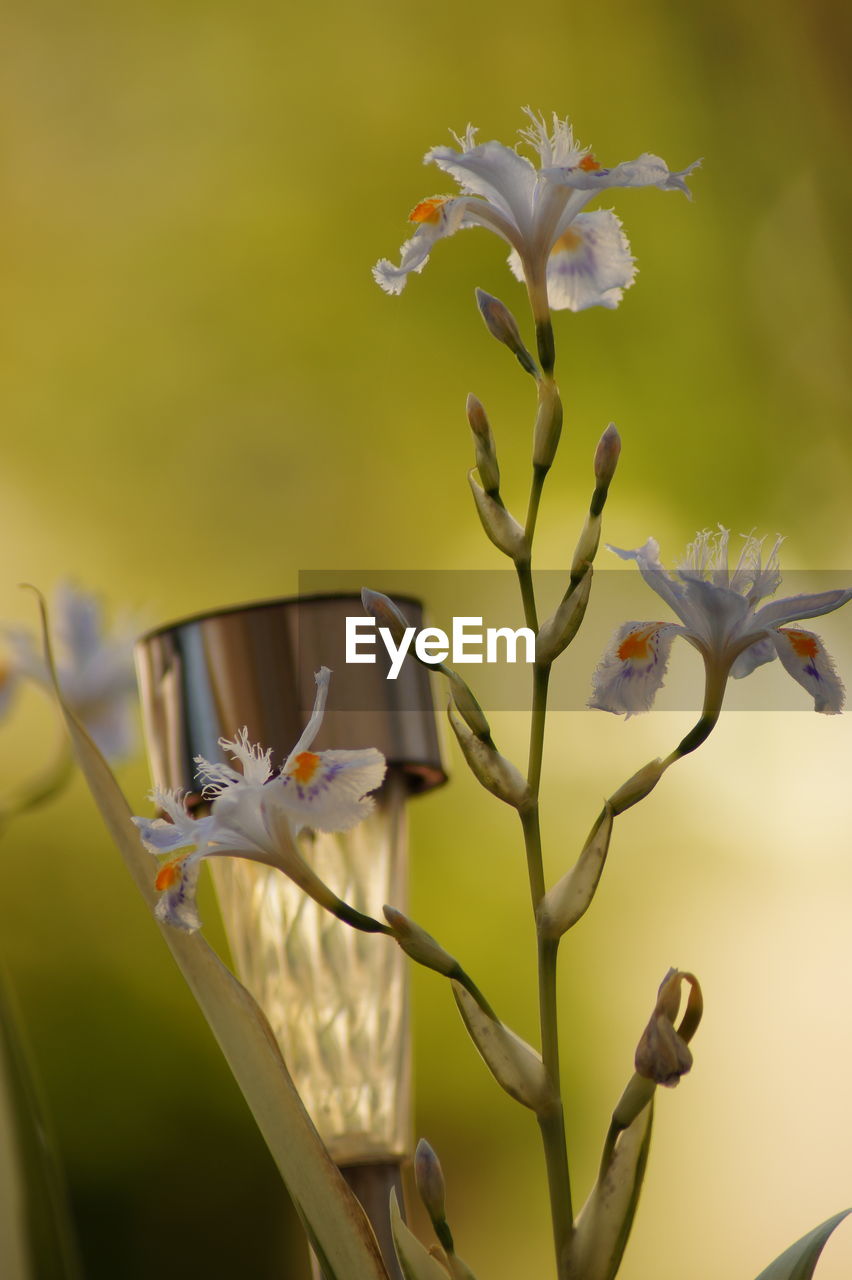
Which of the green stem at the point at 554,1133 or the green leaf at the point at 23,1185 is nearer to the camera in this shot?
the green stem at the point at 554,1133

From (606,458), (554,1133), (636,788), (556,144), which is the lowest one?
(554,1133)

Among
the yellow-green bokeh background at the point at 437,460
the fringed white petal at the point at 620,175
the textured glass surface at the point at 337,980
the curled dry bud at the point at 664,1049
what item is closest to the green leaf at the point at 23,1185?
the textured glass surface at the point at 337,980

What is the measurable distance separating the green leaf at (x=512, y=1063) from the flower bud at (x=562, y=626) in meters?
0.11

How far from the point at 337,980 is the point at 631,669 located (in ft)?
0.72

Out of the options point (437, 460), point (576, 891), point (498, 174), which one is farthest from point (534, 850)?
point (437, 460)

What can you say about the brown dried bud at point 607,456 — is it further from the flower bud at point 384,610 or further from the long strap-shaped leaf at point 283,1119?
the long strap-shaped leaf at point 283,1119

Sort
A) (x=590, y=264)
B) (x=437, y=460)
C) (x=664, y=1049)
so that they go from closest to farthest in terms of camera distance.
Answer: (x=664, y=1049), (x=590, y=264), (x=437, y=460)

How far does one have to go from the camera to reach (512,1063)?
36 centimetres

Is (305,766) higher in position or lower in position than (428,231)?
lower

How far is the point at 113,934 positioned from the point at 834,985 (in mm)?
815

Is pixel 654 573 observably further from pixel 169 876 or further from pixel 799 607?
pixel 169 876

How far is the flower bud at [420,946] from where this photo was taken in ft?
1.21

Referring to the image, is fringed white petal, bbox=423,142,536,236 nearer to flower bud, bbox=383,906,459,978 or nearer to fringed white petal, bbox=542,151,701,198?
fringed white petal, bbox=542,151,701,198

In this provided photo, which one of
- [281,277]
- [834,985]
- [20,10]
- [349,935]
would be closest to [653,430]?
[281,277]
